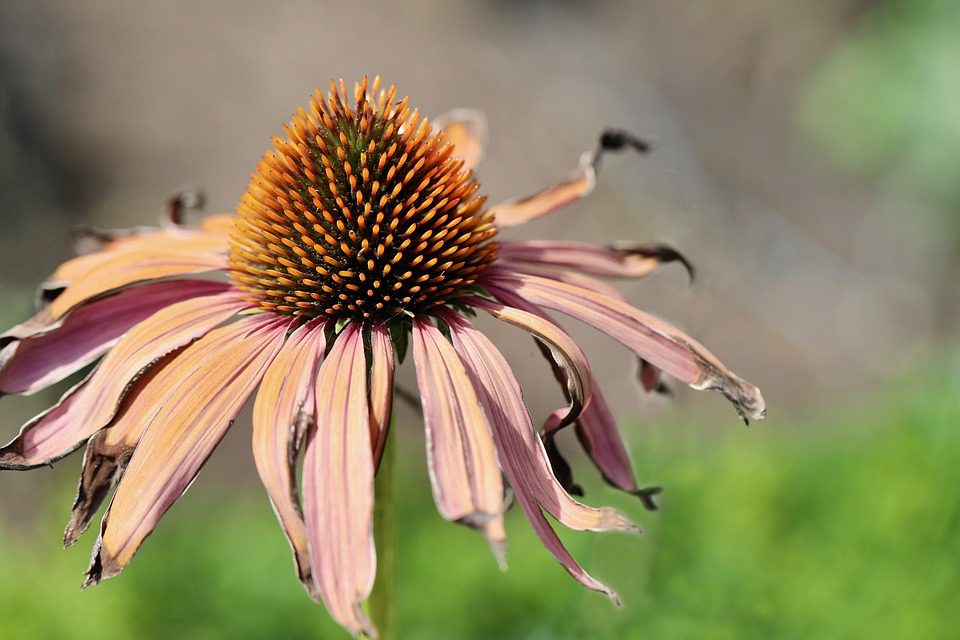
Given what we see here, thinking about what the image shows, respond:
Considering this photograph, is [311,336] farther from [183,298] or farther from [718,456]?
[718,456]

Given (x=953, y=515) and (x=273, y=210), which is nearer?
(x=273, y=210)

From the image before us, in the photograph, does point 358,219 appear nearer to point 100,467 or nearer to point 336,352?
point 336,352

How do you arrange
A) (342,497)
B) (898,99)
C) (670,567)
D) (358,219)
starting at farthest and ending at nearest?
1. (898,99)
2. (670,567)
3. (358,219)
4. (342,497)

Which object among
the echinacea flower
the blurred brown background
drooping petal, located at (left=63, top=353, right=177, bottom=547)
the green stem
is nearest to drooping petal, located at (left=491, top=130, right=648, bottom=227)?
the echinacea flower

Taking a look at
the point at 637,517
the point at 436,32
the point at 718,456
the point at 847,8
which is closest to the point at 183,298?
the point at 637,517

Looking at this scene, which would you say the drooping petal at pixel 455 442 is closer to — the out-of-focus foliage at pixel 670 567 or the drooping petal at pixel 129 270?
the drooping petal at pixel 129 270

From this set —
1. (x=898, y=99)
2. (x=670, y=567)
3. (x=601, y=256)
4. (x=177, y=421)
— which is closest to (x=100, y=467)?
(x=177, y=421)

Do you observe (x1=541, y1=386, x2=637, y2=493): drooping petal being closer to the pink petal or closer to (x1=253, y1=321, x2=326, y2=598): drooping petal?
the pink petal
